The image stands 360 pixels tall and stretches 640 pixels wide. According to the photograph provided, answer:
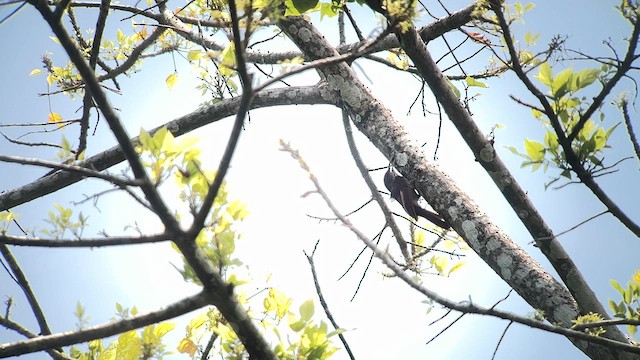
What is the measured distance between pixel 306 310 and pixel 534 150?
598mm

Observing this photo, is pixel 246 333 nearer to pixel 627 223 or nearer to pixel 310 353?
pixel 310 353

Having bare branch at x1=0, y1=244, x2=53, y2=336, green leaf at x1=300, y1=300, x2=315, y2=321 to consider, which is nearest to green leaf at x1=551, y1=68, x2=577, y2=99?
green leaf at x1=300, y1=300, x2=315, y2=321

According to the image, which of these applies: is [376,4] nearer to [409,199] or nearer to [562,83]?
[562,83]

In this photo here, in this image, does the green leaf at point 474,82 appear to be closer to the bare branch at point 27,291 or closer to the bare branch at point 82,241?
the bare branch at point 82,241

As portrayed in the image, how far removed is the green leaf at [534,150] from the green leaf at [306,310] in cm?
58

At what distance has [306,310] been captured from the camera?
86 cm

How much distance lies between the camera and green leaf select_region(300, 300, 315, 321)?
86cm

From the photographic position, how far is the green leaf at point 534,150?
3.41ft

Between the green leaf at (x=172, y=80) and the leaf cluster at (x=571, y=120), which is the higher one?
the green leaf at (x=172, y=80)

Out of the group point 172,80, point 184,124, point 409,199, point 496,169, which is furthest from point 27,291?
point 172,80

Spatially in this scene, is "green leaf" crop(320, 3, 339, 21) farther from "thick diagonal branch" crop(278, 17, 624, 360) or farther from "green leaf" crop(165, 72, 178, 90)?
"green leaf" crop(165, 72, 178, 90)

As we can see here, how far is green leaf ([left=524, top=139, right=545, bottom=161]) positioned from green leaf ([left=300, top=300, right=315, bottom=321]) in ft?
1.89

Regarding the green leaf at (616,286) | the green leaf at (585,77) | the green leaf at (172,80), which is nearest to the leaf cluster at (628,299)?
the green leaf at (616,286)

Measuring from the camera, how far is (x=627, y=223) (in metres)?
0.93
